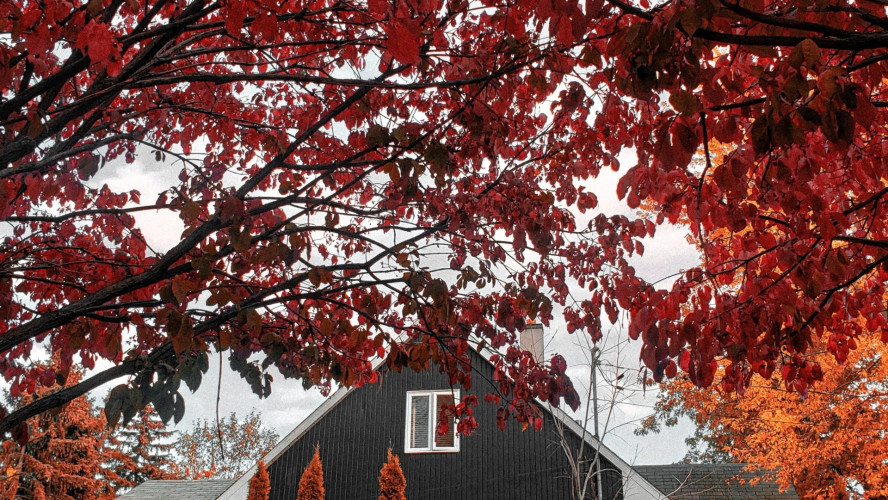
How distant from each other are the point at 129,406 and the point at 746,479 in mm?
13163

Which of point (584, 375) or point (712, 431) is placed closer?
point (584, 375)

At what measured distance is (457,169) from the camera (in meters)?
4.19

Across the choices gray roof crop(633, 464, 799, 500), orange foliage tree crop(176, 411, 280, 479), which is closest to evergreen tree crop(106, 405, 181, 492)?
orange foliage tree crop(176, 411, 280, 479)

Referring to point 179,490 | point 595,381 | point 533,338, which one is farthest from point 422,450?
point 179,490

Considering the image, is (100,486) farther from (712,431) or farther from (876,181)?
(876,181)

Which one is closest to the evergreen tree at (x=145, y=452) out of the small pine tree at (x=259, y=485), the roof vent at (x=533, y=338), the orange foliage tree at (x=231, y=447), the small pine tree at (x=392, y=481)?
the orange foliage tree at (x=231, y=447)

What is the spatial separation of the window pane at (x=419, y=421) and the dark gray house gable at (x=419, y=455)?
169 millimetres

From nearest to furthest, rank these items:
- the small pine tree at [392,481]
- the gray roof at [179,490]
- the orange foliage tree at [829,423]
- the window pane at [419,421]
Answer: the orange foliage tree at [829,423] < the small pine tree at [392,481] < the window pane at [419,421] < the gray roof at [179,490]

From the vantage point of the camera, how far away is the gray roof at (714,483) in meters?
11.8

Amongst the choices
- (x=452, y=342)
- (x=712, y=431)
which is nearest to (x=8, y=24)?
(x=452, y=342)

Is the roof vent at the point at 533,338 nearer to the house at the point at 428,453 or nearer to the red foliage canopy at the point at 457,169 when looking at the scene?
the house at the point at 428,453

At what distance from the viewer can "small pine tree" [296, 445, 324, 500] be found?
1156 cm

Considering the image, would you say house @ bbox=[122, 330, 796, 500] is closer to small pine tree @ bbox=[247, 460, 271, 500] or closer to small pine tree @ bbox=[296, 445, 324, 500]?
small pine tree @ bbox=[247, 460, 271, 500]

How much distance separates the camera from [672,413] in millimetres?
25328
